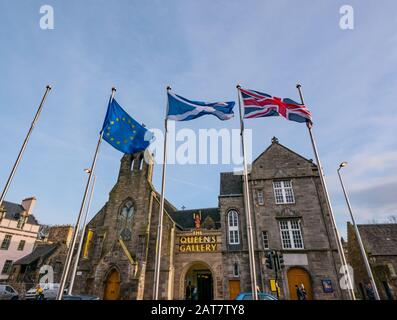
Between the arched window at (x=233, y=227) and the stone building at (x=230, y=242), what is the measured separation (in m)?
0.04

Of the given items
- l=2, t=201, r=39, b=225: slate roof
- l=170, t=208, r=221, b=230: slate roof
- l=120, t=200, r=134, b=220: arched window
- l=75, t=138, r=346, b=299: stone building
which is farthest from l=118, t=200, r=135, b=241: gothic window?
l=2, t=201, r=39, b=225: slate roof

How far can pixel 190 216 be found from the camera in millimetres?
31562

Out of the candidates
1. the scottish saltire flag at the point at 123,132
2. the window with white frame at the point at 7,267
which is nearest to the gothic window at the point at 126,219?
the scottish saltire flag at the point at 123,132

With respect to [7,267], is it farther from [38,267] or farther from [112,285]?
[112,285]

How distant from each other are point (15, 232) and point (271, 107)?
4721 centimetres

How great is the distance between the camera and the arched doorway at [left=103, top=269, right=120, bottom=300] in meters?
21.2

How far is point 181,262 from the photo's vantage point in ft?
74.1

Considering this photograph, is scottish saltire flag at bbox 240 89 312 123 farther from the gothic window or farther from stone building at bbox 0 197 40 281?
stone building at bbox 0 197 40 281

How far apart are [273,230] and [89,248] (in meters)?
19.8

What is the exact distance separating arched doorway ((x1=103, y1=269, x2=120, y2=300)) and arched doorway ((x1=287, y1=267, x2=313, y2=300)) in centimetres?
1563

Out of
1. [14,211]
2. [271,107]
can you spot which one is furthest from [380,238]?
[14,211]
